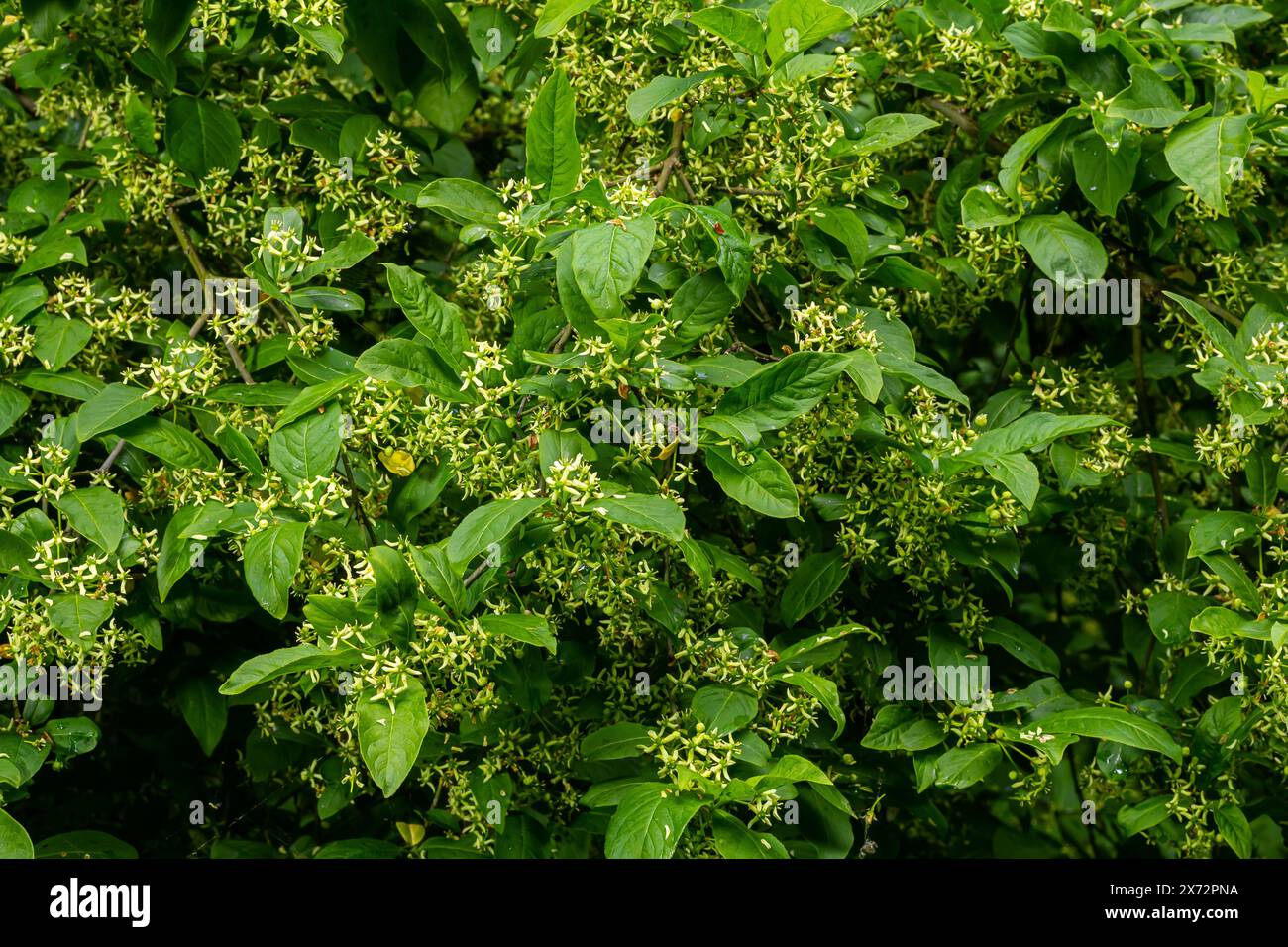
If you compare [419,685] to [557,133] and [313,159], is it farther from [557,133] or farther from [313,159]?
[313,159]

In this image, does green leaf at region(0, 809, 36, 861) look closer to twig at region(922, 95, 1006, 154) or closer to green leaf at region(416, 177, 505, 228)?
green leaf at region(416, 177, 505, 228)

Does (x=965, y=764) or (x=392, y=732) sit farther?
(x=965, y=764)

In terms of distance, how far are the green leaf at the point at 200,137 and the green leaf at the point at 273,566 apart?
3.61ft

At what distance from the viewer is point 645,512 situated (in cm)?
192

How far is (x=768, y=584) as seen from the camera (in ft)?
9.19

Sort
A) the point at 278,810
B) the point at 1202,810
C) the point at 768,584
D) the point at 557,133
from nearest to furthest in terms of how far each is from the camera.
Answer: the point at 557,133, the point at 1202,810, the point at 768,584, the point at 278,810

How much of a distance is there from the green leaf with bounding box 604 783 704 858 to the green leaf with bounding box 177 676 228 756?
1076mm

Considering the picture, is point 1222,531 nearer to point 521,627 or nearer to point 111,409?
point 521,627

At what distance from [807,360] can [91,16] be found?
1.95 meters

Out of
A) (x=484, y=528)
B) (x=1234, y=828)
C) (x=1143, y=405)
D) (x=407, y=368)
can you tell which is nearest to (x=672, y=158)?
(x=407, y=368)

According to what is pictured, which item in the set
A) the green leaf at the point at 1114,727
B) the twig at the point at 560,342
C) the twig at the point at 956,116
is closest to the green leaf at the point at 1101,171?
the twig at the point at 956,116

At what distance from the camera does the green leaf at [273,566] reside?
206 centimetres

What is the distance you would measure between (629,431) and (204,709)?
1242 mm
